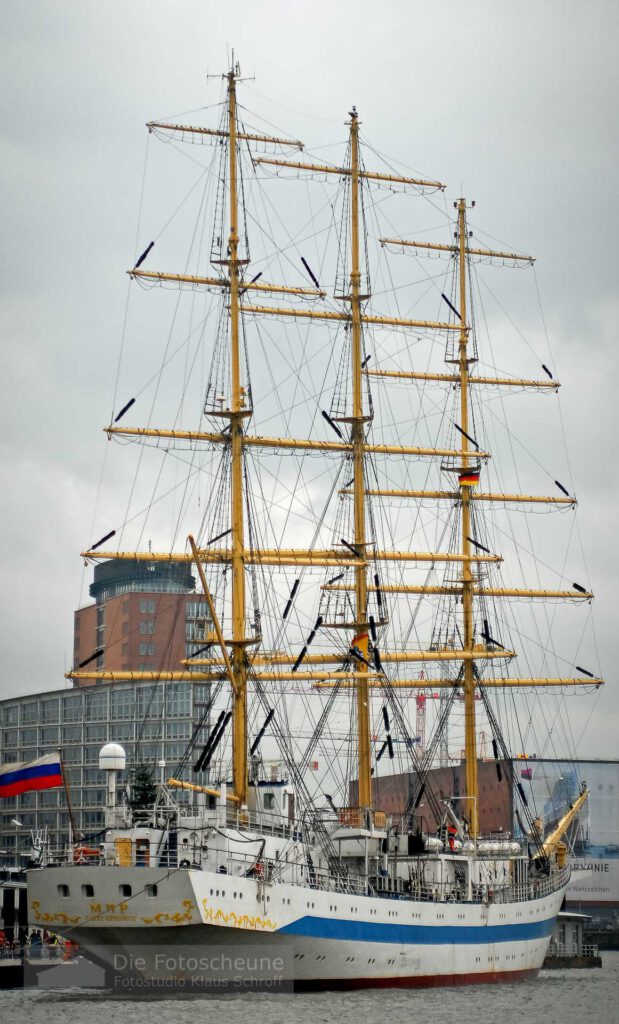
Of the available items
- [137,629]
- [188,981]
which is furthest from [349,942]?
[137,629]

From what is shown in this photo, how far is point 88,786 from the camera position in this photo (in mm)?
117125

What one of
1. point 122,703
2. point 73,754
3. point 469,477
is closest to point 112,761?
point 469,477

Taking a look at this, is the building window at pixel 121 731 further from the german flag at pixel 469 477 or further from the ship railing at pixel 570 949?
the german flag at pixel 469 477

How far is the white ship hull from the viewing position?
50.2 m

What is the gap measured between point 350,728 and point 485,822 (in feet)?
182

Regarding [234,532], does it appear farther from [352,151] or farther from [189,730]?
[189,730]

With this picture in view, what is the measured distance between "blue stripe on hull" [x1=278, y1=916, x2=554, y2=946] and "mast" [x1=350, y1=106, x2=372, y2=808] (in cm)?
855

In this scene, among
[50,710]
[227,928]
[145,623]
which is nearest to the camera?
[227,928]

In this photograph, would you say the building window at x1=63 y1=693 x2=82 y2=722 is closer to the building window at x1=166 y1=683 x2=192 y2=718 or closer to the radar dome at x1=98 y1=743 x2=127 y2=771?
the building window at x1=166 y1=683 x2=192 y2=718

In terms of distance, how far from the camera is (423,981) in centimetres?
6106

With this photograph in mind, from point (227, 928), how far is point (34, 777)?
8.84 metres

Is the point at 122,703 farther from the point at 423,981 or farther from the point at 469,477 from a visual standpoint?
the point at 423,981

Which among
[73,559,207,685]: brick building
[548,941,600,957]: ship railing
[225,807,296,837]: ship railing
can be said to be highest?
[73,559,207,685]: brick building

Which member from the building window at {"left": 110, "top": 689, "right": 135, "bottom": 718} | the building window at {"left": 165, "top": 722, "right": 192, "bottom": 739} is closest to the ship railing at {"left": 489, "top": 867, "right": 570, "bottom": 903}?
the building window at {"left": 165, "top": 722, "right": 192, "bottom": 739}
